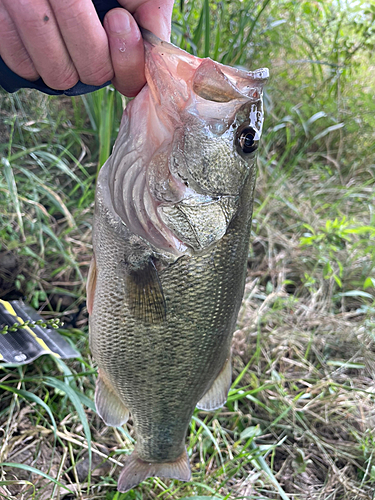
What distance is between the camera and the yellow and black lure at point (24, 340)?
5.62 feet

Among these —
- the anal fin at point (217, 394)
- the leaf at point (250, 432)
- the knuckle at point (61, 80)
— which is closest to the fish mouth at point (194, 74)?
the knuckle at point (61, 80)

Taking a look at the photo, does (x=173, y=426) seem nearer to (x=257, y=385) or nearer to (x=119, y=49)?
(x=257, y=385)

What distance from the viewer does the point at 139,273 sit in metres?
1.35

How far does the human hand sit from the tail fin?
4.73 feet

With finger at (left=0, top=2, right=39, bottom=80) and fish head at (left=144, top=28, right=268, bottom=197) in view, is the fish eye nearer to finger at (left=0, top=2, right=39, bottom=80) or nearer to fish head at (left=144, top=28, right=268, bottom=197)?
fish head at (left=144, top=28, right=268, bottom=197)

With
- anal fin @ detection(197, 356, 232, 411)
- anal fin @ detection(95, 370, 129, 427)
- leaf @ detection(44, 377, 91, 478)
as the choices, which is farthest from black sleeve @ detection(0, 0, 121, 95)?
leaf @ detection(44, 377, 91, 478)

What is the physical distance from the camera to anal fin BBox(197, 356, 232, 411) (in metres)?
1.69

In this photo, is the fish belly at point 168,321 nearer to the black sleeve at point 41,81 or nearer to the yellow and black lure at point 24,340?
the black sleeve at point 41,81

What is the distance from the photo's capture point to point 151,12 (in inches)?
47.9

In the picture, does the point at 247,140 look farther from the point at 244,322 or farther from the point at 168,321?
the point at 244,322

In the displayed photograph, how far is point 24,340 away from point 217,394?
879mm

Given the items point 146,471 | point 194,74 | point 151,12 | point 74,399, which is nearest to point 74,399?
point 74,399

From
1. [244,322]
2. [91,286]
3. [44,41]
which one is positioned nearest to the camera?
[44,41]

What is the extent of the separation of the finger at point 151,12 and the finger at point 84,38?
142mm
